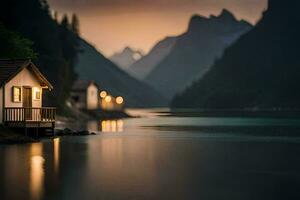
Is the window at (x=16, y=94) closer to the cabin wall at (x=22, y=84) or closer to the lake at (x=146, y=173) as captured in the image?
the cabin wall at (x=22, y=84)

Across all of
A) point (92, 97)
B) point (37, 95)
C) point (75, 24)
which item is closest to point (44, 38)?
point (92, 97)

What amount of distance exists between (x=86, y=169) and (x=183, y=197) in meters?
9.96

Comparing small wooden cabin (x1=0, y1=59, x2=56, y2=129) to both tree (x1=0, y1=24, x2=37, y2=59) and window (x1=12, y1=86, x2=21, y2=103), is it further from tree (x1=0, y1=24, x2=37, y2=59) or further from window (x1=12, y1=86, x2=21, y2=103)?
tree (x1=0, y1=24, x2=37, y2=59)

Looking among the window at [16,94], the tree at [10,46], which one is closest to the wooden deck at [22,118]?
the window at [16,94]

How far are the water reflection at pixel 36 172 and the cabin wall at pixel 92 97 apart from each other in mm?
88852

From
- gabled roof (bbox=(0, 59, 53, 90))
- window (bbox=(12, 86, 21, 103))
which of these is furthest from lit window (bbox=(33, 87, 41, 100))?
window (bbox=(12, 86, 21, 103))

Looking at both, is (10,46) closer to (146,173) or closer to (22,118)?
(22,118)

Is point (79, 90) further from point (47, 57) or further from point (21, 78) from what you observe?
point (21, 78)

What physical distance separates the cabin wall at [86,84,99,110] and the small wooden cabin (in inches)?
2986

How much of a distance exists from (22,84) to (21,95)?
3.57ft

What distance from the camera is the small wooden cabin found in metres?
51.4

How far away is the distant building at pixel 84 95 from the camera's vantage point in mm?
131250

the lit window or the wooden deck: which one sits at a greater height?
the lit window

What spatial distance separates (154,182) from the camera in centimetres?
2558
